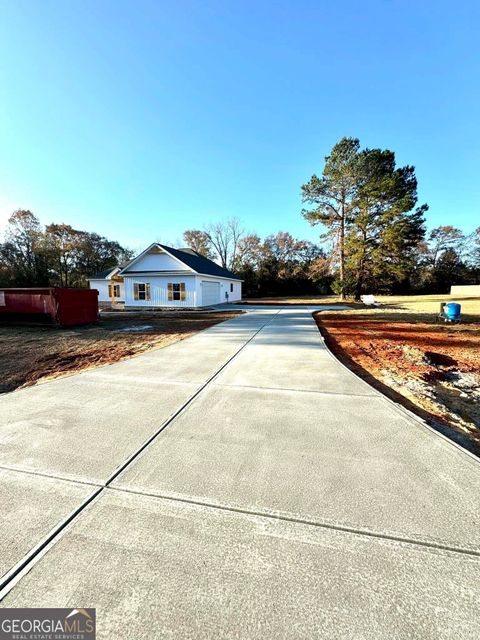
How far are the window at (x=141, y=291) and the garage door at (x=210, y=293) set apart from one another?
13.2 feet

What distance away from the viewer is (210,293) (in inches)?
891

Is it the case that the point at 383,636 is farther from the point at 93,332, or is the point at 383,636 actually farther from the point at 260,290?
the point at 260,290

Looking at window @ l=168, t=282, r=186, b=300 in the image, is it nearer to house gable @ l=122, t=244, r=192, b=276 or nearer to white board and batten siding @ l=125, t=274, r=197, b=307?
white board and batten siding @ l=125, t=274, r=197, b=307

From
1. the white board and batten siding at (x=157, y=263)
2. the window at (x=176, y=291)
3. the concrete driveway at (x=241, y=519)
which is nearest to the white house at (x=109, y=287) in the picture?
the white board and batten siding at (x=157, y=263)

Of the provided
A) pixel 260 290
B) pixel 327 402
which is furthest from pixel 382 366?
pixel 260 290

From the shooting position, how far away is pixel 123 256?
4478 cm

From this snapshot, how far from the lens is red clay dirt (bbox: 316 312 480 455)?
359 centimetres

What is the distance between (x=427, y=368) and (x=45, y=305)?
42.6 feet

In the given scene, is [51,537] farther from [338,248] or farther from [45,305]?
[338,248]

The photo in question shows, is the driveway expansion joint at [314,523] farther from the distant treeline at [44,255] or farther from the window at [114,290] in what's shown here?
the distant treeline at [44,255]

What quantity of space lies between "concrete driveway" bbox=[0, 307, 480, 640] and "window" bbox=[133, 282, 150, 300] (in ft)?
58.2

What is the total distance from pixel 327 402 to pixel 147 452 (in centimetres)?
226

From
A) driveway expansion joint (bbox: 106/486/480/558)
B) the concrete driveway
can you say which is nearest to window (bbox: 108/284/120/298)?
the concrete driveway

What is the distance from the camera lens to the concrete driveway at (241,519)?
1310 millimetres
